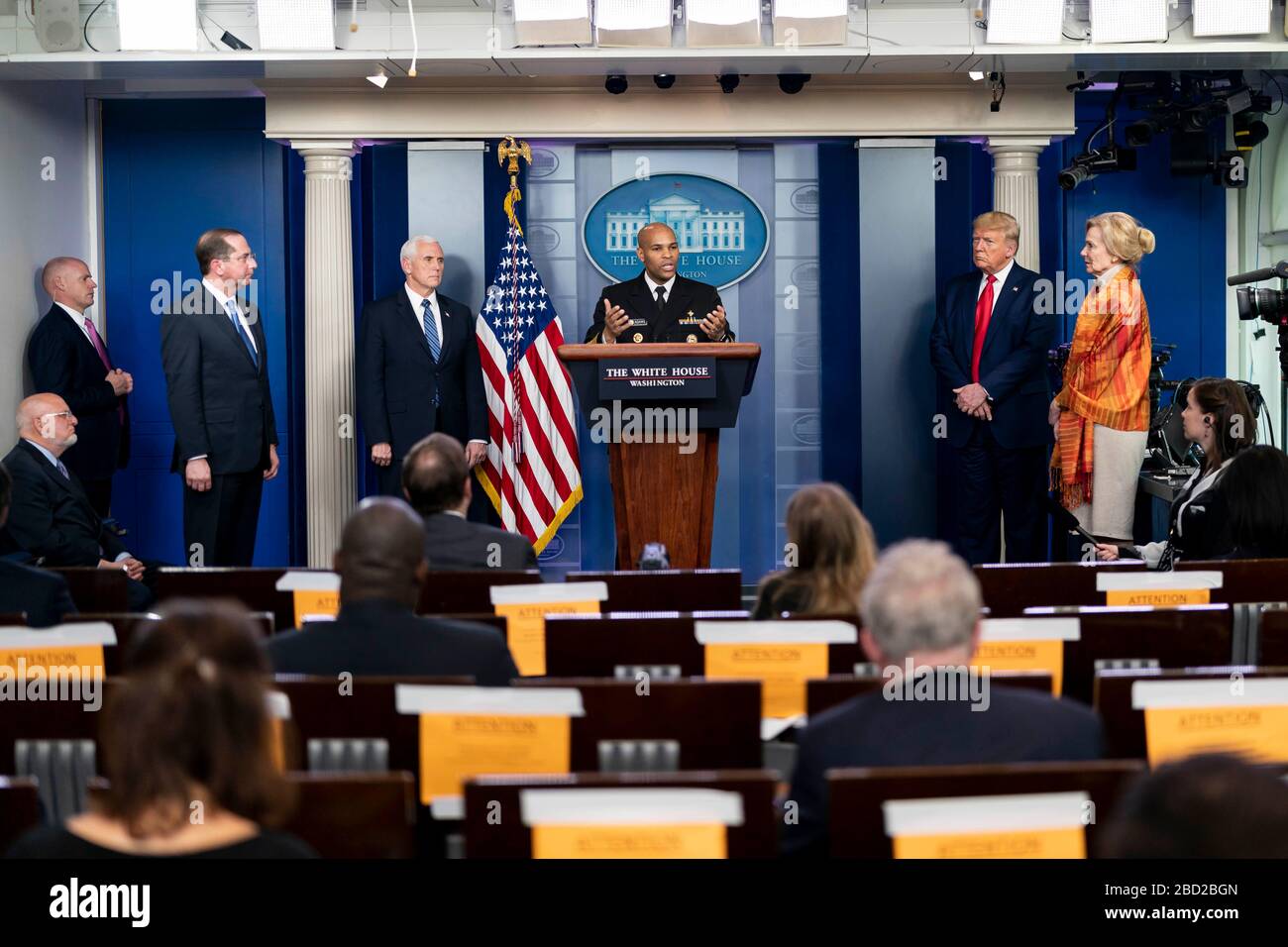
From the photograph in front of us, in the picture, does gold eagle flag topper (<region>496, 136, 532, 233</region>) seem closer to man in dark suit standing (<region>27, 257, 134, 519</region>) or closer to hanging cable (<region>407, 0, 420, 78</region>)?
hanging cable (<region>407, 0, 420, 78</region>)

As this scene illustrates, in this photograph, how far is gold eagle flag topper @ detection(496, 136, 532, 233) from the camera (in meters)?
7.54

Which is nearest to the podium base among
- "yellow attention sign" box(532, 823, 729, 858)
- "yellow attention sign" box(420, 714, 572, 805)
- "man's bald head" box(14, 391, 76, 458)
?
"man's bald head" box(14, 391, 76, 458)

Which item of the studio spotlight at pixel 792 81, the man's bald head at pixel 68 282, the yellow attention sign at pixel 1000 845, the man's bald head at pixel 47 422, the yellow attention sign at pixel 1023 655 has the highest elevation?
the studio spotlight at pixel 792 81

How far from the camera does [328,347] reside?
7.64 metres

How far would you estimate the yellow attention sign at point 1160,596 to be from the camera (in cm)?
366

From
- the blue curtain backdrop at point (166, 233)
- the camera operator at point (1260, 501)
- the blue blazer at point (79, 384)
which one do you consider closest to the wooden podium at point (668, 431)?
the camera operator at point (1260, 501)

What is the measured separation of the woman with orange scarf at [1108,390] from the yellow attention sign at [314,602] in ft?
13.1

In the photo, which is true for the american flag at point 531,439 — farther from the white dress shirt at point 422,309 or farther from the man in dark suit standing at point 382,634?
the man in dark suit standing at point 382,634

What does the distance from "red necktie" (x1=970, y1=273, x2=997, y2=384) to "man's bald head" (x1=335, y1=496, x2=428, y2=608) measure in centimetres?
470

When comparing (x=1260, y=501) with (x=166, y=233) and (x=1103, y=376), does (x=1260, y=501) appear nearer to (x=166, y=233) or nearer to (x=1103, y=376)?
(x=1103, y=376)
